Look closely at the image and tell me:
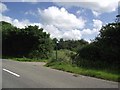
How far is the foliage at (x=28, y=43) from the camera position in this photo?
146 ft

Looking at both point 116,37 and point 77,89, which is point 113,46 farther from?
point 77,89

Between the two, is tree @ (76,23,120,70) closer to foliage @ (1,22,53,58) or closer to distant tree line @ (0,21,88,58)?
distant tree line @ (0,21,88,58)

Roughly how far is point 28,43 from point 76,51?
19820 millimetres

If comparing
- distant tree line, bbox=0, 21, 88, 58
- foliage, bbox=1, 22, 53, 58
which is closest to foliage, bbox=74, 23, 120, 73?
distant tree line, bbox=0, 21, 88, 58

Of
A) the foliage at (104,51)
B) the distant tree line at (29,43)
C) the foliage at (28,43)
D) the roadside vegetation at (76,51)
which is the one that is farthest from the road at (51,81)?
the foliage at (28,43)

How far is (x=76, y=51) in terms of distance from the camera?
2738 cm

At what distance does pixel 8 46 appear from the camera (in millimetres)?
50406

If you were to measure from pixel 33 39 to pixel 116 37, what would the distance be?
24178 millimetres

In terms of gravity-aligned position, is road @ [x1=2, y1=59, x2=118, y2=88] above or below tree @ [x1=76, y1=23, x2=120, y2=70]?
below

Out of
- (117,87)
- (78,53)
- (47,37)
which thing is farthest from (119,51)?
(47,37)

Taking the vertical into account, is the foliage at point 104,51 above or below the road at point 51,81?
above

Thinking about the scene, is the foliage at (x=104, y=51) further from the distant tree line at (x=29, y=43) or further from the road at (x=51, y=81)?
the distant tree line at (x=29, y=43)

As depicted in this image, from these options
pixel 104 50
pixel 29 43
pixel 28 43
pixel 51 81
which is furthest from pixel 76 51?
pixel 28 43

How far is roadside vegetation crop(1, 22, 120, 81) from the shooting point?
2021 centimetres
